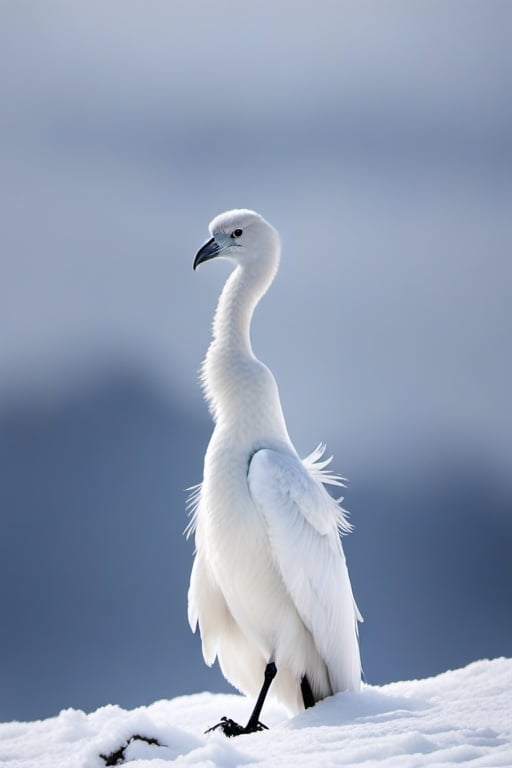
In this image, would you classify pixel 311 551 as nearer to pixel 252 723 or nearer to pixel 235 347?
pixel 252 723

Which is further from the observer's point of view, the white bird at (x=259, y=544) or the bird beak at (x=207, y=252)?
the bird beak at (x=207, y=252)

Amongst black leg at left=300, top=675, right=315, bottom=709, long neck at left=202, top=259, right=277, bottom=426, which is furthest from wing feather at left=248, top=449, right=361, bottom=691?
long neck at left=202, top=259, right=277, bottom=426

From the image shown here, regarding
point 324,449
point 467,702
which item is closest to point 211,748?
point 467,702

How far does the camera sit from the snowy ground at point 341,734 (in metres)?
4.94

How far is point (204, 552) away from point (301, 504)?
109 cm

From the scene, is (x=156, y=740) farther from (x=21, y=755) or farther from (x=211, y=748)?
(x=21, y=755)

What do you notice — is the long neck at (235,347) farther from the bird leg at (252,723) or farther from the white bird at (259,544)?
the bird leg at (252,723)

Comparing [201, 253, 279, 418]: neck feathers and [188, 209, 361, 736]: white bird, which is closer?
[188, 209, 361, 736]: white bird

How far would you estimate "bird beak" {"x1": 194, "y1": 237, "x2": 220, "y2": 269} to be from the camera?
28.9ft

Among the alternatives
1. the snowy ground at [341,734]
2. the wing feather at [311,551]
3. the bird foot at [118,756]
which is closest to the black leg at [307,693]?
the wing feather at [311,551]

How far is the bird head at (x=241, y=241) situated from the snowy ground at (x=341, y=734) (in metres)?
3.81

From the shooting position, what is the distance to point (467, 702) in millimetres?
6277

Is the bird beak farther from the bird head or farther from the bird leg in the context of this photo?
the bird leg

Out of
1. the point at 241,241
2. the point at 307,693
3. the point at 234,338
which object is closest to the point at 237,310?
the point at 234,338
